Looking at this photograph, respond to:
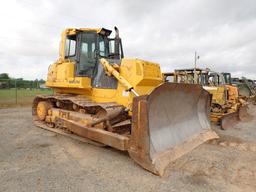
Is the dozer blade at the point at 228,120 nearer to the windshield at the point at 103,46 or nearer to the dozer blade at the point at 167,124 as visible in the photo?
the dozer blade at the point at 167,124

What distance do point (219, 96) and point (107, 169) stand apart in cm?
850

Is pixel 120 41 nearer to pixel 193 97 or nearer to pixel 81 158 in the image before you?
pixel 193 97

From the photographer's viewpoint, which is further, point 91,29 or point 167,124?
point 91,29

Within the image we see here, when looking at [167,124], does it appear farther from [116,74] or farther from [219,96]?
[219,96]

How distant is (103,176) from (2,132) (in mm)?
4577

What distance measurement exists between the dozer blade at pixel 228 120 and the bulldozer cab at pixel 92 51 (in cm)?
461

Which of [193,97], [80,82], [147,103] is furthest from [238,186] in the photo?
[80,82]

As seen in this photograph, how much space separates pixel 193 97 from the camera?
6.00 meters

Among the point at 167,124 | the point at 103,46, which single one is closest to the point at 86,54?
the point at 103,46

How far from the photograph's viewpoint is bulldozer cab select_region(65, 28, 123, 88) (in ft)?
21.4

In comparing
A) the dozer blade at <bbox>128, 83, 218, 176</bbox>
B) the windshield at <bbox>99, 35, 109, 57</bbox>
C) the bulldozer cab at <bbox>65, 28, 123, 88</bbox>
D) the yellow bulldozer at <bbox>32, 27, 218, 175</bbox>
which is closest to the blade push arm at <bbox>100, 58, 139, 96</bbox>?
the yellow bulldozer at <bbox>32, 27, 218, 175</bbox>

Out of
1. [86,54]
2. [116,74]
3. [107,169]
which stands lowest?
[107,169]

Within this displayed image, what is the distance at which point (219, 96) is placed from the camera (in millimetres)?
11094

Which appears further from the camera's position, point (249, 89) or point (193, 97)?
point (249, 89)
